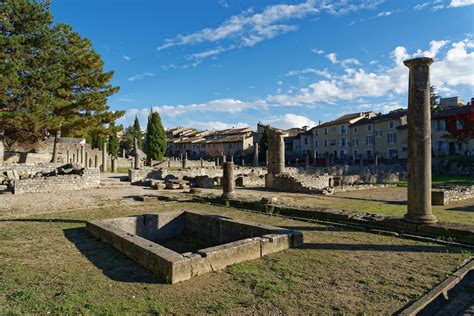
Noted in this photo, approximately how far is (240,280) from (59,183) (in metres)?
17.8

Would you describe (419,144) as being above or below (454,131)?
below

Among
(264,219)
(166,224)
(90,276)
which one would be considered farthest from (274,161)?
(90,276)

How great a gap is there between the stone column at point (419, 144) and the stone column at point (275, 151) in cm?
1358

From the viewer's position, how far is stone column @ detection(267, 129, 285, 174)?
22.2 meters

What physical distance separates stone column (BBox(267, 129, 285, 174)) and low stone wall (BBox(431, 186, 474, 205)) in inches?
374

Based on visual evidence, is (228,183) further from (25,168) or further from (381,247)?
(25,168)

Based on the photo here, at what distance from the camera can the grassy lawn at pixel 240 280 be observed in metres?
4.12

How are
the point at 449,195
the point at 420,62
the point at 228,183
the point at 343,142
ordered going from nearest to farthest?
1. the point at 420,62
2. the point at 228,183
3. the point at 449,195
4. the point at 343,142

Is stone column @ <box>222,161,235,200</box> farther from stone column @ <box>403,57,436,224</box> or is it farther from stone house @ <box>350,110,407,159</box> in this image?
stone house @ <box>350,110,407,159</box>

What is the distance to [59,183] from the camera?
A: 63.3ft

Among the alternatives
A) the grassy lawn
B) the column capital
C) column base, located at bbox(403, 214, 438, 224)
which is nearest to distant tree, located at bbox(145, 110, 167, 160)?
the grassy lawn

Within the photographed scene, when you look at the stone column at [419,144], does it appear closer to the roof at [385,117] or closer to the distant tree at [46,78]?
the distant tree at [46,78]

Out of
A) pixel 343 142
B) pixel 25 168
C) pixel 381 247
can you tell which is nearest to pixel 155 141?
pixel 25 168

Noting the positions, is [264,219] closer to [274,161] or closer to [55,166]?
[274,161]
